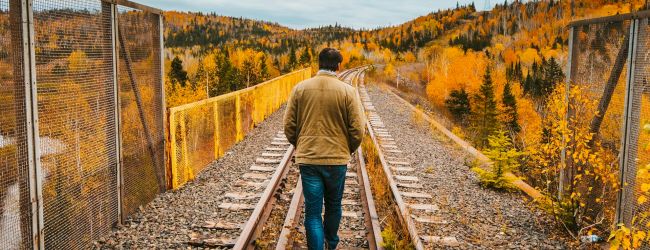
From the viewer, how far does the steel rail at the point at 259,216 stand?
4.96 metres

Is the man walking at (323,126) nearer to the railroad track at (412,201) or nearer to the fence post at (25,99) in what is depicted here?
the railroad track at (412,201)

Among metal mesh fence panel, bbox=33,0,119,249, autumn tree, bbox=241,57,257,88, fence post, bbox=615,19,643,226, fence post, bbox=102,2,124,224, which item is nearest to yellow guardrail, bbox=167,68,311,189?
fence post, bbox=102,2,124,224

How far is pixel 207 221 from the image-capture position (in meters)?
5.87

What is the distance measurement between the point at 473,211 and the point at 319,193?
3563 millimetres

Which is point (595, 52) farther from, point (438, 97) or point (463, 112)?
point (438, 97)

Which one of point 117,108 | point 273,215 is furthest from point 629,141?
point 117,108

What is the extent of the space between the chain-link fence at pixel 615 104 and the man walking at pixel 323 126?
121 inches

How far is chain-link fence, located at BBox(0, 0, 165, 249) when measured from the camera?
3938 mm

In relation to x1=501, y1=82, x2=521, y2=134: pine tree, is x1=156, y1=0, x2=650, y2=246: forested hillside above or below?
above

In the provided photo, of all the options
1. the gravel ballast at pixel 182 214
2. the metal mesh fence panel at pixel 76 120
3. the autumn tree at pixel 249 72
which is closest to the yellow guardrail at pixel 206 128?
the gravel ballast at pixel 182 214

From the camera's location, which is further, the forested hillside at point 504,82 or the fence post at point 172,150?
the fence post at point 172,150

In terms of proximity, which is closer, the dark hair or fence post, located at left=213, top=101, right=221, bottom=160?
the dark hair

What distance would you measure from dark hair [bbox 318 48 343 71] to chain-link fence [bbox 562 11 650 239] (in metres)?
3.28

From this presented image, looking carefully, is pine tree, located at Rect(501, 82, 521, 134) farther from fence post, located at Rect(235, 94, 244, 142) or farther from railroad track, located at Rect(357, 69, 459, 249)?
fence post, located at Rect(235, 94, 244, 142)
